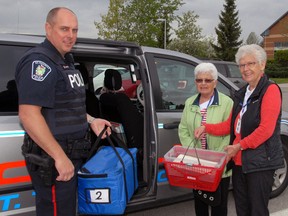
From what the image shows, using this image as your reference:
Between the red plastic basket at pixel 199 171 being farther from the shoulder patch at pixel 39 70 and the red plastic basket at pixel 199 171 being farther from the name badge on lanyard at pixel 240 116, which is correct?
the shoulder patch at pixel 39 70

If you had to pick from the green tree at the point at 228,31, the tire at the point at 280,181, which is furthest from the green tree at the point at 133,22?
→ the tire at the point at 280,181

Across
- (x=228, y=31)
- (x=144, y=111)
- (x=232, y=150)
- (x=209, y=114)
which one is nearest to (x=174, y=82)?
(x=144, y=111)

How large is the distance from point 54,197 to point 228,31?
49.5 meters

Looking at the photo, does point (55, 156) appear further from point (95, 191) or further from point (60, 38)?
point (60, 38)

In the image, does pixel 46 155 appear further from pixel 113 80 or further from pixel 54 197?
pixel 113 80

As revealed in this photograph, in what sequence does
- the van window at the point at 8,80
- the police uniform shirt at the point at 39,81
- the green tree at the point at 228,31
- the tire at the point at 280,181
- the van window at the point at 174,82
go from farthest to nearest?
the green tree at the point at 228,31 < the tire at the point at 280,181 < the van window at the point at 174,82 < the van window at the point at 8,80 < the police uniform shirt at the point at 39,81

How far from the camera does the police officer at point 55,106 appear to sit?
6.13ft

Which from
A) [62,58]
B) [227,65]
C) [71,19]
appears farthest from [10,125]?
[227,65]

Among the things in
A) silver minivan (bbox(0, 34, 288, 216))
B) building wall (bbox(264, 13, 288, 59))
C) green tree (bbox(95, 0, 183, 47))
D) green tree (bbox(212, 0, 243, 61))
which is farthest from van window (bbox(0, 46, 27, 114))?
building wall (bbox(264, 13, 288, 59))

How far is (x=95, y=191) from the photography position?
232 centimetres

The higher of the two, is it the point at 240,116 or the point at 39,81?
the point at 39,81

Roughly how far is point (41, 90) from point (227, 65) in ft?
32.8

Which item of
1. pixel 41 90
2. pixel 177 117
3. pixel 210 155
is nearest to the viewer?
pixel 41 90

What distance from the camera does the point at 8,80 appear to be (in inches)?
98.4
